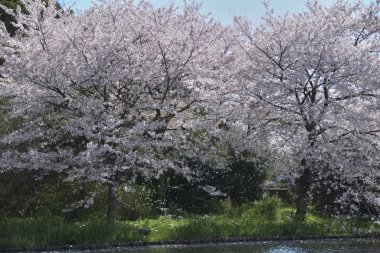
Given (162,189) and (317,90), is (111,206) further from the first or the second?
(317,90)

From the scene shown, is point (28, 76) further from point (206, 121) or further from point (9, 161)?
point (206, 121)

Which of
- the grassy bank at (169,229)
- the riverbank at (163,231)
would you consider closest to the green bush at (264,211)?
the grassy bank at (169,229)

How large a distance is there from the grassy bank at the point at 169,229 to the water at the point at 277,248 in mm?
465

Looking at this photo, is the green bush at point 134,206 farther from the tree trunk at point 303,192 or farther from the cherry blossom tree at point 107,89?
the tree trunk at point 303,192

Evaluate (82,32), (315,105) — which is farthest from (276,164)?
(82,32)

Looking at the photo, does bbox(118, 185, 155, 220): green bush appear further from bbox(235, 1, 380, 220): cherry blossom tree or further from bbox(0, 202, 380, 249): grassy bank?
bbox(235, 1, 380, 220): cherry blossom tree

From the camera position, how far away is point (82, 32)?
13.5 meters

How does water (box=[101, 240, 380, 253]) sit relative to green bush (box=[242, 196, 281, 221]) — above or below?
below

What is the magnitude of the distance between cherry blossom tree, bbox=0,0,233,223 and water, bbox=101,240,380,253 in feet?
6.44

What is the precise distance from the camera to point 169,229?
1315cm

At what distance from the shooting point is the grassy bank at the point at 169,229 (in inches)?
461

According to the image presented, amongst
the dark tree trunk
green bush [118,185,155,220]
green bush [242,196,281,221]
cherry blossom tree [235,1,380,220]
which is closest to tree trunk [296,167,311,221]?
cherry blossom tree [235,1,380,220]

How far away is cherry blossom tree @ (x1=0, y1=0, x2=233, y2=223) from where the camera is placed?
12.6m

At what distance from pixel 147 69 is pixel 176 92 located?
144 cm
